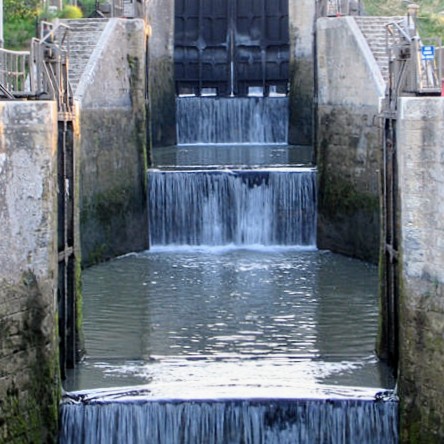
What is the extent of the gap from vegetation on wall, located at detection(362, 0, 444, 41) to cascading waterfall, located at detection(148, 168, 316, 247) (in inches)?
405

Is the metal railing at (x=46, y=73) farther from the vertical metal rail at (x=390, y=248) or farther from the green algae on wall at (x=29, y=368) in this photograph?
the vertical metal rail at (x=390, y=248)

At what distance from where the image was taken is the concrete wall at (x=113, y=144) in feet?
80.3

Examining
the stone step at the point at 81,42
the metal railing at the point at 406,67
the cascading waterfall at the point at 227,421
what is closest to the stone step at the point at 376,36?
the stone step at the point at 81,42

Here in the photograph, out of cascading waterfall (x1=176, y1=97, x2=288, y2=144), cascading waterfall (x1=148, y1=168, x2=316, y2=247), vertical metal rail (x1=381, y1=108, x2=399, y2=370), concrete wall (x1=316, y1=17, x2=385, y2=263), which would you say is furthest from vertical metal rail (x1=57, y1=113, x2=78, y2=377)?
cascading waterfall (x1=176, y1=97, x2=288, y2=144)

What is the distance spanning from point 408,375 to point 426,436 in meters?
0.68

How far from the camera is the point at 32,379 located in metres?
14.4

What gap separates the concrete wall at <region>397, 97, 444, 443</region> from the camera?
1420 centimetres

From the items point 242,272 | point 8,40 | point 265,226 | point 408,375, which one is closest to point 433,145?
point 408,375

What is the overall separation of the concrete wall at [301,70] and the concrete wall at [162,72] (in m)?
2.97

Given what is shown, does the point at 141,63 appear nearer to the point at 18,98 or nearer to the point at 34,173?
the point at 18,98

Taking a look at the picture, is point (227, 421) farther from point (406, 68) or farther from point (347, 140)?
point (347, 140)

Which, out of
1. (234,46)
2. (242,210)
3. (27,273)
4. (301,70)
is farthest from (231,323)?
(234,46)

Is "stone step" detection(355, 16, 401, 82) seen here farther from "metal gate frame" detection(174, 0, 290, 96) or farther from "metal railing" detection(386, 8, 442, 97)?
"metal gate frame" detection(174, 0, 290, 96)

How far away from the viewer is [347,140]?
998 inches
